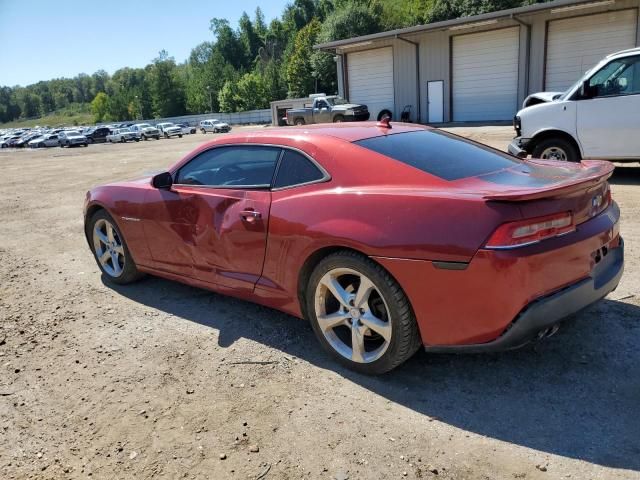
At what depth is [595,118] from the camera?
7.78 m

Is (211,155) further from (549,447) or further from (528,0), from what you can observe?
(528,0)

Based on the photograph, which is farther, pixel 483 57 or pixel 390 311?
pixel 483 57

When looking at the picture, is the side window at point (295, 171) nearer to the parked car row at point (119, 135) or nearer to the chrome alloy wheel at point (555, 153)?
the chrome alloy wheel at point (555, 153)

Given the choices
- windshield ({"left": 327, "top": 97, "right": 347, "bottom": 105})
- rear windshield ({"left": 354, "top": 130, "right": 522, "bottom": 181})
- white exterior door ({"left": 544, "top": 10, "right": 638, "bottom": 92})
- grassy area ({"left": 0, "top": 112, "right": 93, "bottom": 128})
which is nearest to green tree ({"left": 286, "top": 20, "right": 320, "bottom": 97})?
windshield ({"left": 327, "top": 97, "right": 347, "bottom": 105})

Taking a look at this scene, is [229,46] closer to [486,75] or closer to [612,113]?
[486,75]

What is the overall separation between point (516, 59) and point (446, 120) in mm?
4670

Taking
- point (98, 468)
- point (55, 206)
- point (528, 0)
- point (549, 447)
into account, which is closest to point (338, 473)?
point (549, 447)

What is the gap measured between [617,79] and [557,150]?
1.29m

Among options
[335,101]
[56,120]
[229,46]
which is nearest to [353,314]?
[335,101]

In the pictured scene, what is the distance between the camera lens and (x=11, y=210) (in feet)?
33.7

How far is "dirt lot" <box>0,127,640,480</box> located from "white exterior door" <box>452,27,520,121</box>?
2415cm

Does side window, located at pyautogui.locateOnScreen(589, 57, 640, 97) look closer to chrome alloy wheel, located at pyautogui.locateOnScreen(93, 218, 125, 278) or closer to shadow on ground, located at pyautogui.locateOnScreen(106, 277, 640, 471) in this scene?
shadow on ground, located at pyautogui.locateOnScreen(106, 277, 640, 471)

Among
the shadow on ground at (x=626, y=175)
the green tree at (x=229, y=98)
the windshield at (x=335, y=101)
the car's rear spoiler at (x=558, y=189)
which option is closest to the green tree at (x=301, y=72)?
the green tree at (x=229, y=98)

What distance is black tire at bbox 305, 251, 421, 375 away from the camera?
2805 millimetres
